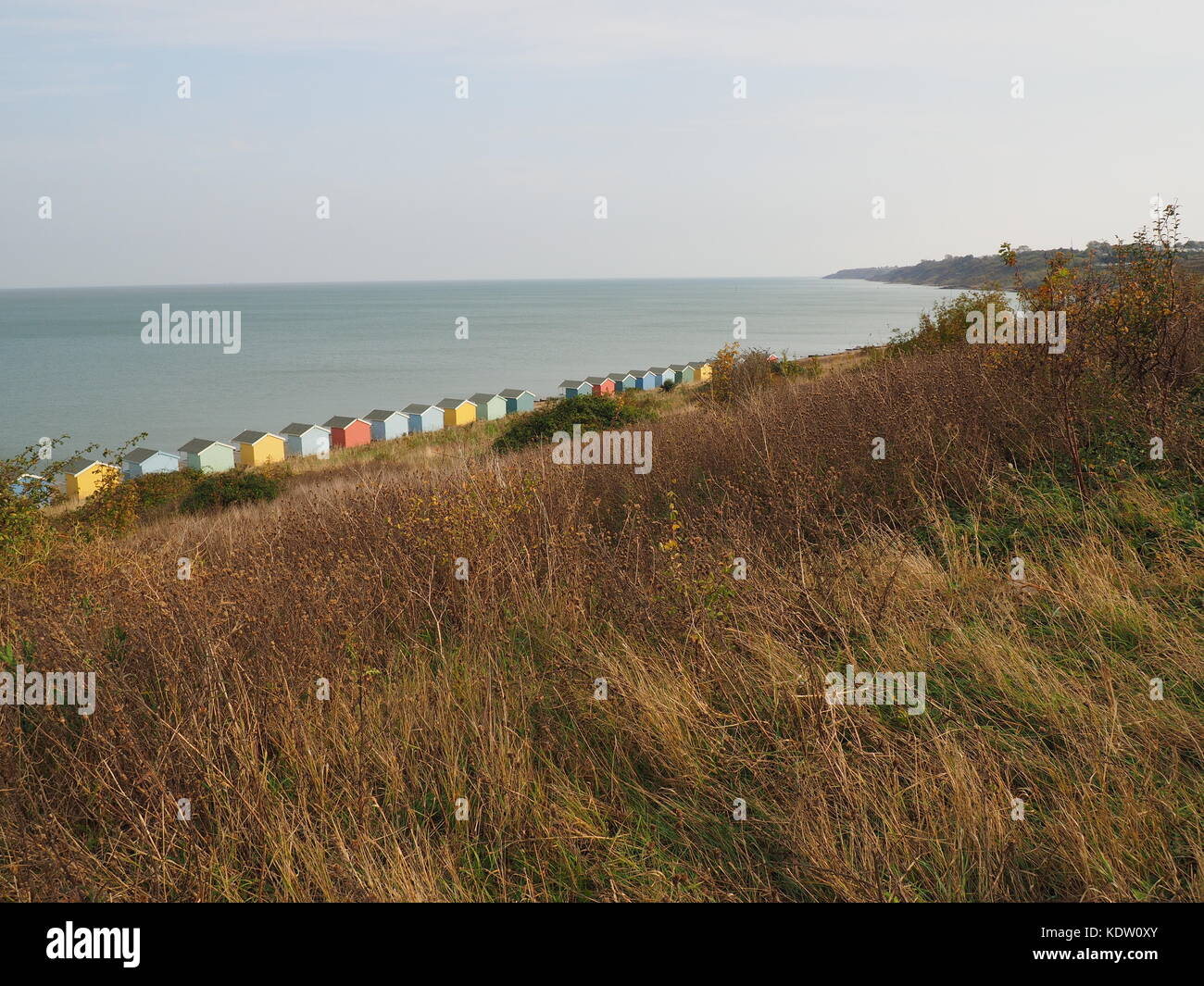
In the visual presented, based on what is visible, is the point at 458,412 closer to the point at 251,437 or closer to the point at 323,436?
the point at 323,436

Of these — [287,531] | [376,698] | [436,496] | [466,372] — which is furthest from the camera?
[466,372]

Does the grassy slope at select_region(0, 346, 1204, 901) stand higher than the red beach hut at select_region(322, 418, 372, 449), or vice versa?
the grassy slope at select_region(0, 346, 1204, 901)

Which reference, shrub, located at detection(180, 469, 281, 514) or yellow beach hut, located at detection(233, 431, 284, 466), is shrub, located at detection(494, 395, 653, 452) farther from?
yellow beach hut, located at detection(233, 431, 284, 466)

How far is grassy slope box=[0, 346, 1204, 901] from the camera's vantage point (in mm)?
2455

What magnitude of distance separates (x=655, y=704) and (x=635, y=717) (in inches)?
4.3

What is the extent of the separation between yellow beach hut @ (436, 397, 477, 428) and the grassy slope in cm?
5097

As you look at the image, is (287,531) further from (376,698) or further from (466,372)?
(466,372)

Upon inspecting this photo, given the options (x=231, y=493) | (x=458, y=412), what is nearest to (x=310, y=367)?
(x=458, y=412)

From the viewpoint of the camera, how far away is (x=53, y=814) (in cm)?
Result: 262

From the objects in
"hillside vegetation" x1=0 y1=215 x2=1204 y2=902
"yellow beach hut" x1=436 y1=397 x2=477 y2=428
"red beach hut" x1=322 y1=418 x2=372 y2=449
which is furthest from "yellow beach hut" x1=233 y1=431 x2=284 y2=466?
"hillside vegetation" x1=0 y1=215 x2=1204 y2=902

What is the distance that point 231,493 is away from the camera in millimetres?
26969

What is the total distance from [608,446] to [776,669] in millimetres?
6069

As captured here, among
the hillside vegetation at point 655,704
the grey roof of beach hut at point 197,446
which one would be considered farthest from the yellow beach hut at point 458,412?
the hillside vegetation at point 655,704
